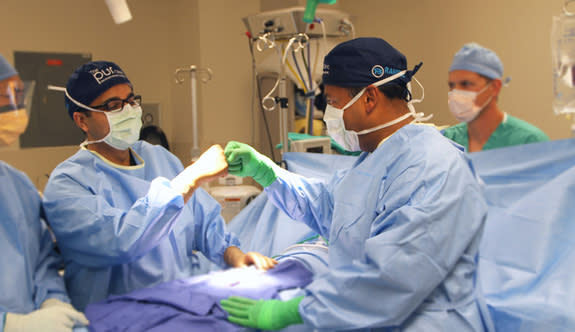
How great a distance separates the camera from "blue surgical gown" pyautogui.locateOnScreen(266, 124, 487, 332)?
1.06 m

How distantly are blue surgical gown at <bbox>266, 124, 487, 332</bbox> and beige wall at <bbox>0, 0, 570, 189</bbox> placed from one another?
0.86 m

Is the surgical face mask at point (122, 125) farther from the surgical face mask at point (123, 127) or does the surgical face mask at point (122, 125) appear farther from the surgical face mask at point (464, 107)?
the surgical face mask at point (464, 107)

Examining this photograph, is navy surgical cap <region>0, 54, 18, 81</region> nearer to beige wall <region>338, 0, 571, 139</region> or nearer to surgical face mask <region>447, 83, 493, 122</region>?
beige wall <region>338, 0, 571, 139</region>

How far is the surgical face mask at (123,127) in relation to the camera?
1.48 m

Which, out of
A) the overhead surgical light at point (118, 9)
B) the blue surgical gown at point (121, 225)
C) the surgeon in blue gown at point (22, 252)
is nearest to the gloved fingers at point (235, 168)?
the blue surgical gown at point (121, 225)

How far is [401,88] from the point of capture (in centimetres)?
135

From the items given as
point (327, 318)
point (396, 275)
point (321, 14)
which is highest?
point (321, 14)

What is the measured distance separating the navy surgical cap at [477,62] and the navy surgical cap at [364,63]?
41.5 inches

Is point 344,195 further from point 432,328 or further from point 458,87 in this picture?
point 458,87

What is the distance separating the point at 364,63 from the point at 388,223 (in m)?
0.44

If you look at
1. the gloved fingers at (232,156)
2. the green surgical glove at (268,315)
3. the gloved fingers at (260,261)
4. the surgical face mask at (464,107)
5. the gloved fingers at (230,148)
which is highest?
the surgical face mask at (464,107)

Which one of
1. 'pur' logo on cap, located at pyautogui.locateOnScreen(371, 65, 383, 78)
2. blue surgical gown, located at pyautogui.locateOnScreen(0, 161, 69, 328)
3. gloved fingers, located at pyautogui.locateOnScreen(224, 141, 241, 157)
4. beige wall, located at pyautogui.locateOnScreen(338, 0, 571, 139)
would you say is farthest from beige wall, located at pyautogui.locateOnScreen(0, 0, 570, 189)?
'pur' logo on cap, located at pyautogui.locateOnScreen(371, 65, 383, 78)

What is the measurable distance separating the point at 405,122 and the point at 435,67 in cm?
95

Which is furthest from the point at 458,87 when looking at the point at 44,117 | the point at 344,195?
the point at 44,117
